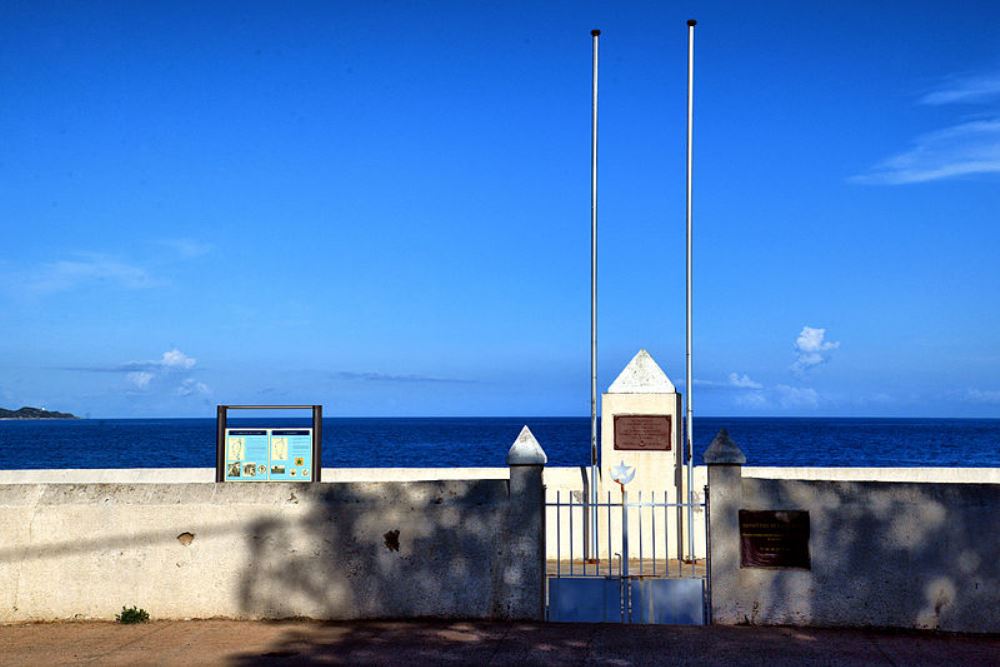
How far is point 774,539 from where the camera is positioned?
992 centimetres

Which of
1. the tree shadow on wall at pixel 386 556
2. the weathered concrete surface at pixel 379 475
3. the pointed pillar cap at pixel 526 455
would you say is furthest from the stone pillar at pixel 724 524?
the weathered concrete surface at pixel 379 475

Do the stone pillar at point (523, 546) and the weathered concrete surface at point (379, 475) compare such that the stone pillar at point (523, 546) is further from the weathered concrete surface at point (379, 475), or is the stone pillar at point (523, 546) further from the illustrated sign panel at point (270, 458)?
the weathered concrete surface at point (379, 475)

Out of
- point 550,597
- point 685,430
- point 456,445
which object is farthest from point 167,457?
point 550,597

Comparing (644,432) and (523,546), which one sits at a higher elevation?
(644,432)

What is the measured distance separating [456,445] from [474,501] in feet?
310

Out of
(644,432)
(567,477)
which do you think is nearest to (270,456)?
(567,477)

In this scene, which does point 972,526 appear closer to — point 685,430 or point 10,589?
point 685,430

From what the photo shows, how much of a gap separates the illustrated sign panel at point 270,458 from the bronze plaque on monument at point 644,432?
6.70 m

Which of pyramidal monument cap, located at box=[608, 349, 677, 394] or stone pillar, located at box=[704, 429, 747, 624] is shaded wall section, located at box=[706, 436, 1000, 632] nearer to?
stone pillar, located at box=[704, 429, 747, 624]

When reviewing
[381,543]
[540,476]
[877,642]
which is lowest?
[877,642]

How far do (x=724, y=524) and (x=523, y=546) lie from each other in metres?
1.97

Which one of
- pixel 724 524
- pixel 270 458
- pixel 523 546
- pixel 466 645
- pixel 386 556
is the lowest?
pixel 466 645

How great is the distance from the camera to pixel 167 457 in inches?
3179

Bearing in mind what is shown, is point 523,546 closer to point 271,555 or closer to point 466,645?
point 466,645
